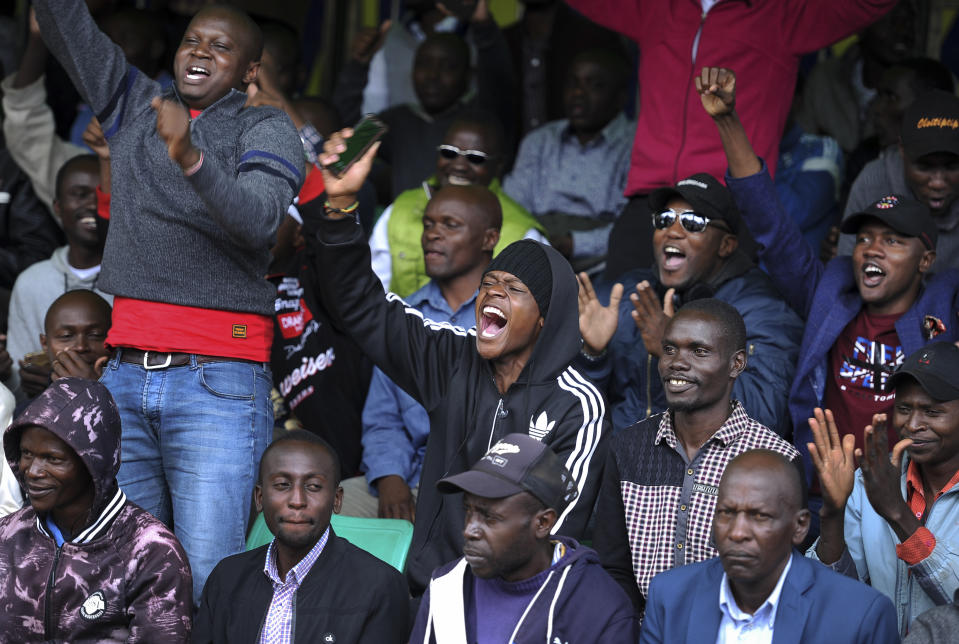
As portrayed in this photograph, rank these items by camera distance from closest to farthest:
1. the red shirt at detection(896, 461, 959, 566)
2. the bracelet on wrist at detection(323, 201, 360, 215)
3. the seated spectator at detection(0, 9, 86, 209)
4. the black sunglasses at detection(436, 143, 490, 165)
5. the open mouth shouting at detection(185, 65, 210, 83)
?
1. the red shirt at detection(896, 461, 959, 566)
2. the open mouth shouting at detection(185, 65, 210, 83)
3. the bracelet on wrist at detection(323, 201, 360, 215)
4. the black sunglasses at detection(436, 143, 490, 165)
5. the seated spectator at detection(0, 9, 86, 209)

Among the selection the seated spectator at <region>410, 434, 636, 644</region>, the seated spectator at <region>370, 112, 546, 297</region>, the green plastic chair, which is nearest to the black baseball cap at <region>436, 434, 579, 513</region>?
the seated spectator at <region>410, 434, 636, 644</region>

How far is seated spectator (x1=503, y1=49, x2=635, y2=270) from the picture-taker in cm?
736

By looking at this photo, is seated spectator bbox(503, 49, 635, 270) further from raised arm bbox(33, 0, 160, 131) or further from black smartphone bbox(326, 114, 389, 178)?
raised arm bbox(33, 0, 160, 131)

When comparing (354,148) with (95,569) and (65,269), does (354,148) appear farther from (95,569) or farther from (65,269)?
(65,269)

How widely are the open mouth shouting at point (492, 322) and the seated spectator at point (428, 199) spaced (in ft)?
6.81

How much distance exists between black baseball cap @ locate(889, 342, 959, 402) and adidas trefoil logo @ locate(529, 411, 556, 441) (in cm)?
117

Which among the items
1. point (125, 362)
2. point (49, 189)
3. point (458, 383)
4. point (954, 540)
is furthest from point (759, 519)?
point (49, 189)

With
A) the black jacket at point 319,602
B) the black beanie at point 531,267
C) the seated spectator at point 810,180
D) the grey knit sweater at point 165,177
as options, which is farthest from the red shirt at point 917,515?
the seated spectator at point 810,180

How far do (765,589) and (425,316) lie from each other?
252cm

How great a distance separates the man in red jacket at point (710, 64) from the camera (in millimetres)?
6320

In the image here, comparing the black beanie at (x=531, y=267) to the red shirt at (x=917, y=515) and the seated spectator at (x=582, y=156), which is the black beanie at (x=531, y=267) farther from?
the seated spectator at (x=582, y=156)

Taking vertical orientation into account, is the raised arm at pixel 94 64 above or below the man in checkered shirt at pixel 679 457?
above

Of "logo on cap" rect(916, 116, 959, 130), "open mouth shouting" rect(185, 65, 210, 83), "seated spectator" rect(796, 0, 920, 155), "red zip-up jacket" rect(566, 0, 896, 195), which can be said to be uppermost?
"seated spectator" rect(796, 0, 920, 155)

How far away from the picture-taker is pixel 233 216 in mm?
3818
